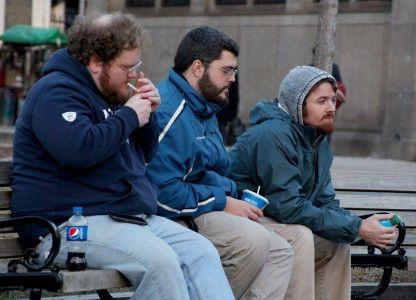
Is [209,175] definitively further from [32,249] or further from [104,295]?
[32,249]

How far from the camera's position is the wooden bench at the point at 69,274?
5.00 m

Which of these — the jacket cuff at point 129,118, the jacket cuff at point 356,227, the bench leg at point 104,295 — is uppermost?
the jacket cuff at point 129,118

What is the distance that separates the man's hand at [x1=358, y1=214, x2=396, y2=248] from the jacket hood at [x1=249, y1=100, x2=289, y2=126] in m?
0.71

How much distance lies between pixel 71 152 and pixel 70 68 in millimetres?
461

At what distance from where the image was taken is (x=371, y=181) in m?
7.42

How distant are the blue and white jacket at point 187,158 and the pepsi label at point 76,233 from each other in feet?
2.83

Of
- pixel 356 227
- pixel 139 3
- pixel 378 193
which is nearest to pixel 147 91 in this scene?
pixel 356 227

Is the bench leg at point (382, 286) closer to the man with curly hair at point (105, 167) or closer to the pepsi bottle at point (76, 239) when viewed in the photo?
the man with curly hair at point (105, 167)

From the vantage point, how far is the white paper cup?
6.02 meters

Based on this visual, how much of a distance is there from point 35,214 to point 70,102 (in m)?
0.51

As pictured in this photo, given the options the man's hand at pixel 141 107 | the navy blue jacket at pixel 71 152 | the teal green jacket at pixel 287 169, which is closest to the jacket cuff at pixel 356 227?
the teal green jacket at pixel 287 169

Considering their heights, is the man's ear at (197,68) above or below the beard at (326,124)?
above

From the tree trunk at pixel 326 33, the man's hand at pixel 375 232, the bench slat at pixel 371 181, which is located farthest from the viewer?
the tree trunk at pixel 326 33

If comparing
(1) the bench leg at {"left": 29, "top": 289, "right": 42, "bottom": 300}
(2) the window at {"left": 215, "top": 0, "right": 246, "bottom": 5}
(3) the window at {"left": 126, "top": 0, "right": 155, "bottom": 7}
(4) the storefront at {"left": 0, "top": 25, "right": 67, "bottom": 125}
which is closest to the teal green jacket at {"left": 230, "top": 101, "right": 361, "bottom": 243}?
(1) the bench leg at {"left": 29, "top": 289, "right": 42, "bottom": 300}
